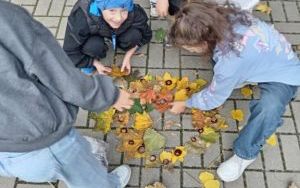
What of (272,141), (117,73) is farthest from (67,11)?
(272,141)

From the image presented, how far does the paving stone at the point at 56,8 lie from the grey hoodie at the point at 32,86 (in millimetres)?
1918

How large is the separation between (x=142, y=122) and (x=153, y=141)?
168 millimetres

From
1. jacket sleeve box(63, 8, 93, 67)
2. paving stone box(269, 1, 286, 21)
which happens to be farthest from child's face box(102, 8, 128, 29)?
paving stone box(269, 1, 286, 21)

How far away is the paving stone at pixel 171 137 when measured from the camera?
2.82 metres

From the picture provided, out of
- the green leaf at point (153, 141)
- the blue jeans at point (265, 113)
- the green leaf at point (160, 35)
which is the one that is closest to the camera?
the blue jeans at point (265, 113)

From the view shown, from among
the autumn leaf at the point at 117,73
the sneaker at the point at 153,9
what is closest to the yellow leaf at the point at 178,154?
the autumn leaf at the point at 117,73

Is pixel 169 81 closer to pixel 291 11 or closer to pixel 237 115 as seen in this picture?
pixel 237 115

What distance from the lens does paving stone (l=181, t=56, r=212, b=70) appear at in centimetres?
320

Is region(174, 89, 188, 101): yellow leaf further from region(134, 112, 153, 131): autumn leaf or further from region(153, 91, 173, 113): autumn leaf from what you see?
region(134, 112, 153, 131): autumn leaf

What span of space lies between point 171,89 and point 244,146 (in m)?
0.77

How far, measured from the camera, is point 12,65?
5.06 ft

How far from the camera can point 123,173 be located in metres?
2.61

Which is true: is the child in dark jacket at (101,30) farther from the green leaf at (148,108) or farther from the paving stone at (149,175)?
the paving stone at (149,175)

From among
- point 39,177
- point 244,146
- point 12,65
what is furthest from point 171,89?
point 12,65
